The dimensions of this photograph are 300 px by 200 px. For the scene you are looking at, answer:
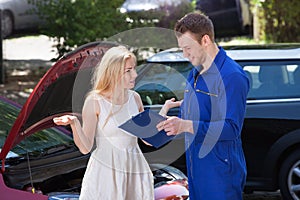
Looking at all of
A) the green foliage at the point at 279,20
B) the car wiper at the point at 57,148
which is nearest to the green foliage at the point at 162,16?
the green foliage at the point at 279,20

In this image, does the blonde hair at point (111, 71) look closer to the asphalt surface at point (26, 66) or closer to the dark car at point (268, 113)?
the dark car at point (268, 113)

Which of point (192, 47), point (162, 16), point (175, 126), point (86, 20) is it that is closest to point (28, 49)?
point (162, 16)

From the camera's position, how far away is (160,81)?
21.4ft

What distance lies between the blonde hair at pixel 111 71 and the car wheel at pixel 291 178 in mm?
2902

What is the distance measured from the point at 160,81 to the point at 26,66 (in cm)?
938

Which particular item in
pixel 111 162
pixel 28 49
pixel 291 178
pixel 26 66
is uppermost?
pixel 111 162

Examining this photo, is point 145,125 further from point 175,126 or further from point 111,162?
point 111,162

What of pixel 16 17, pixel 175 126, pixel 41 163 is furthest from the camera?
pixel 16 17

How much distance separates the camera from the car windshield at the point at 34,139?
166 inches

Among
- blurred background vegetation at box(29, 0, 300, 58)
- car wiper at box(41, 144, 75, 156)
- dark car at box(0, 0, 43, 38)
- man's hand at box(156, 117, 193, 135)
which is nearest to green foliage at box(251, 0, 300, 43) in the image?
blurred background vegetation at box(29, 0, 300, 58)

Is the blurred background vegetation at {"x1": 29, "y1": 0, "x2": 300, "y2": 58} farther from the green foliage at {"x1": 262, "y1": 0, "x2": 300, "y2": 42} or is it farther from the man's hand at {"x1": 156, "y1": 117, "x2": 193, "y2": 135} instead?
the man's hand at {"x1": 156, "y1": 117, "x2": 193, "y2": 135}

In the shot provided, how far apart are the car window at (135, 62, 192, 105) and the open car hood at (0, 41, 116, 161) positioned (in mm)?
2010

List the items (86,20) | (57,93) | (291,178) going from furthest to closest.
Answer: (86,20), (291,178), (57,93)

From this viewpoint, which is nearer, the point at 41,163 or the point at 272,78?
the point at 41,163
